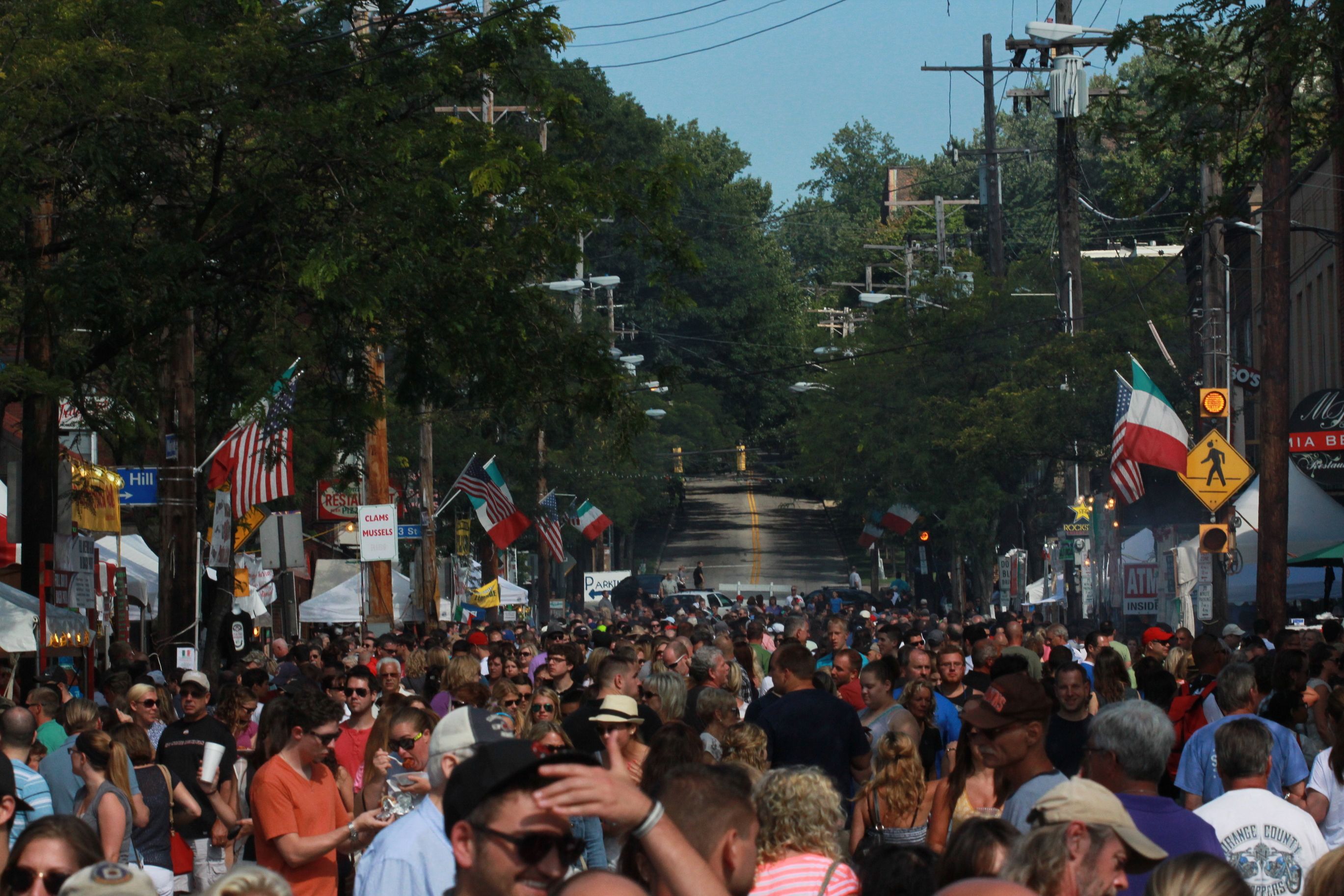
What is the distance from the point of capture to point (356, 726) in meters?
11.3

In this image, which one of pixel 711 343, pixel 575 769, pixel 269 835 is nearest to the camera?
pixel 575 769

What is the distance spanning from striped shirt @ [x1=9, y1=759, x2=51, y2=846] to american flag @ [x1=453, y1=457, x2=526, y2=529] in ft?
87.8

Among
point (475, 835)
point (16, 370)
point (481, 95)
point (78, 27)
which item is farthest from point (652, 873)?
point (481, 95)

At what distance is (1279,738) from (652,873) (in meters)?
5.53

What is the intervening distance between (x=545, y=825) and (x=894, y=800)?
16.8ft

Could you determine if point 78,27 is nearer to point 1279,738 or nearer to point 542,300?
point 542,300

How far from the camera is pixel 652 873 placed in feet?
11.4

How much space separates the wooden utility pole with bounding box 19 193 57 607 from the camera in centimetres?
1474

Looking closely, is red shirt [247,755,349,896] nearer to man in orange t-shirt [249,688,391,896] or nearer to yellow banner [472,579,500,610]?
man in orange t-shirt [249,688,391,896]

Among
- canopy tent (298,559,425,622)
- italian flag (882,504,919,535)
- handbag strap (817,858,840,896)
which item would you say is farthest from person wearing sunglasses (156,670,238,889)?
italian flag (882,504,919,535)

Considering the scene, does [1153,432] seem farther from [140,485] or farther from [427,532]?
[427,532]

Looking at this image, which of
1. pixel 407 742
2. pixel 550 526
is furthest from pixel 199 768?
pixel 550 526

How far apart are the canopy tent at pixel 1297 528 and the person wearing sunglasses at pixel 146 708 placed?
14406 mm

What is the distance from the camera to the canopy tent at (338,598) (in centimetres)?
3244
